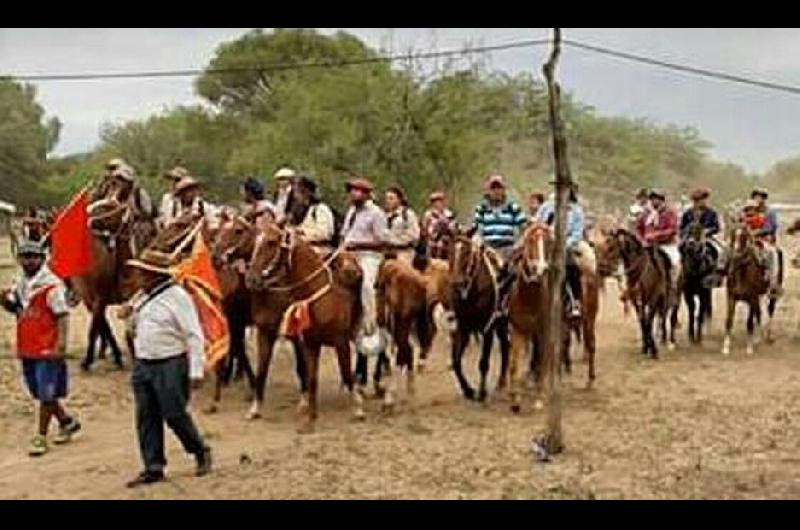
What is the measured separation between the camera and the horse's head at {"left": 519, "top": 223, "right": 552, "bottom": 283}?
42.4 feet

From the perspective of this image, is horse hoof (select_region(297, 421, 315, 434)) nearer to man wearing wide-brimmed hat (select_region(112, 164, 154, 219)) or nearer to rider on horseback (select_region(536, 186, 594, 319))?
rider on horseback (select_region(536, 186, 594, 319))

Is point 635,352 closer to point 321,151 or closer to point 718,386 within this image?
point 718,386

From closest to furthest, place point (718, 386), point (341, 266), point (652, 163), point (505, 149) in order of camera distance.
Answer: point (341, 266) → point (718, 386) → point (505, 149) → point (652, 163)

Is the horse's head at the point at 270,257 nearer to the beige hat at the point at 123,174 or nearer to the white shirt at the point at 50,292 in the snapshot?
the white shirt at the point at 50,292

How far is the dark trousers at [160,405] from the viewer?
9.62 m

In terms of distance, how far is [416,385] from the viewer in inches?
595

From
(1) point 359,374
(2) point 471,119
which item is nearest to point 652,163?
(2) point 471,119

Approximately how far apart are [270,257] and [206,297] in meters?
1.83

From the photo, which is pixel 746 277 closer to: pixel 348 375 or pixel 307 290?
pixel 348 375

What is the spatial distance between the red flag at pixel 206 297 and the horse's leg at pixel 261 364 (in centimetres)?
207

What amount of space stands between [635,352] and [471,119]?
16548mm

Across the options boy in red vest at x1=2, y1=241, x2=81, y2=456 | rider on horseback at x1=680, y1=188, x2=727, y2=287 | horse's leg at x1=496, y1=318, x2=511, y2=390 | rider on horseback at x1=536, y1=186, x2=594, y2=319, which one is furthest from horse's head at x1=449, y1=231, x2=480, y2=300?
rider on horseback at x1=680, y1=188, x2=727, y2=287

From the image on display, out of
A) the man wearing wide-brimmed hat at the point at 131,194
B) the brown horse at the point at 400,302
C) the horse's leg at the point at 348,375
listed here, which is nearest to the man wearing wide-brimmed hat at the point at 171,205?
the man wearing wide-brimmed hat at the point at 131,194

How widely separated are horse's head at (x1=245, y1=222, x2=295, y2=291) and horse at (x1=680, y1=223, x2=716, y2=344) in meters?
8.59
